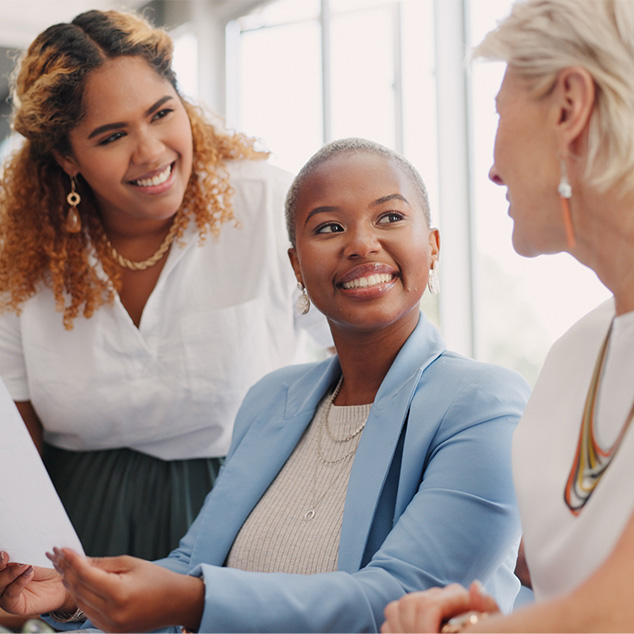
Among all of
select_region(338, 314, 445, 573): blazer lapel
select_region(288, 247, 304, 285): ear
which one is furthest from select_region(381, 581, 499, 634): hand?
select_region(288, 247, 304, 285): ear

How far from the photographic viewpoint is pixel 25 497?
1.38 m

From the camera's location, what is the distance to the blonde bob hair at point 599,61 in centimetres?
96

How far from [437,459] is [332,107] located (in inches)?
125

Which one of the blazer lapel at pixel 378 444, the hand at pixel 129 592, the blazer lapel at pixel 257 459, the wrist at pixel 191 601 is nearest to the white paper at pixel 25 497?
the hand at pixel 129 592

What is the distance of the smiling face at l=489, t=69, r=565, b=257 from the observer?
1049 millimetres

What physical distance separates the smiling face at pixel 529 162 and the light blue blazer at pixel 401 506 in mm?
402

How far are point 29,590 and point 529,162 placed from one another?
48.7 inches

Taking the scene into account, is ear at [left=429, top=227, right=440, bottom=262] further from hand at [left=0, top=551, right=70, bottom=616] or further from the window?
the window

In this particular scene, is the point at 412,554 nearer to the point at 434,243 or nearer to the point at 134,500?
the point at 434,243

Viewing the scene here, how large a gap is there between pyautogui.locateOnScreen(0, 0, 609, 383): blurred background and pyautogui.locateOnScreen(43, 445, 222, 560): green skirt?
101 centimetres

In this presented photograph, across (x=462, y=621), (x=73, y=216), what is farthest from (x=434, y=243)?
(x=73, y=216)

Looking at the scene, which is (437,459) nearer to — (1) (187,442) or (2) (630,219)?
(2) (630,219)

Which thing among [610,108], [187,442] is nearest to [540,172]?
[610,108]

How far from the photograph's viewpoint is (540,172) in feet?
3.48
